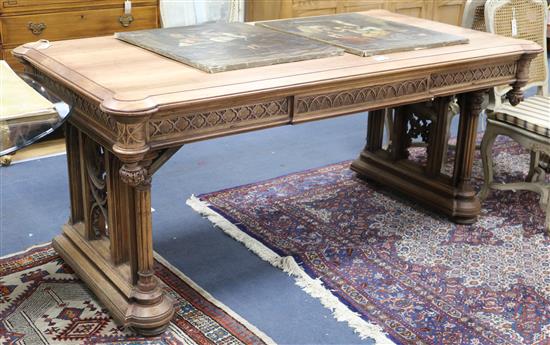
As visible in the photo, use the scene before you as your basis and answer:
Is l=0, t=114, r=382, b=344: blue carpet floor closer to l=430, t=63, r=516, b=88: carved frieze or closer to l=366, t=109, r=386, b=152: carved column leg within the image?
l=366, t=109, r=386, b=152: carved column leg

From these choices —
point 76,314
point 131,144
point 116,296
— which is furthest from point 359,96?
point 76,314

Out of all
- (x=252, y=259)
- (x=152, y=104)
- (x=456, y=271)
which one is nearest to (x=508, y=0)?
(x=456, y=271)

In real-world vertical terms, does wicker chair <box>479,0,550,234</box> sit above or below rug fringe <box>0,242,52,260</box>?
above

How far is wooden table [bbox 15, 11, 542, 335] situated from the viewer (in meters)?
2.03

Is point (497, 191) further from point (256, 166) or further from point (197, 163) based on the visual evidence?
point (197, 163)

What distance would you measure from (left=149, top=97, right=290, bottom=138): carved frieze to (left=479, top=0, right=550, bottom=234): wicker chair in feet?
4.13

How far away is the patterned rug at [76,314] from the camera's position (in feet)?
7.48

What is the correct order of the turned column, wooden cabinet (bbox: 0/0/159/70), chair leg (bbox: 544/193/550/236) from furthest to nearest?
wooden cabinet (bbox: 0/0/159/70) < chair leg (bbox: 544/193/550/236) < the turned column

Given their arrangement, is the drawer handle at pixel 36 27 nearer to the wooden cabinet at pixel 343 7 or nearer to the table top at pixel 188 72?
the table top at pixel 188 72

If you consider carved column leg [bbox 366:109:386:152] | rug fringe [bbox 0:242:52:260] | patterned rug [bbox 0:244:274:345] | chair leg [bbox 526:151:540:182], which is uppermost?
carved column leg [bbox 366:109:386:152]

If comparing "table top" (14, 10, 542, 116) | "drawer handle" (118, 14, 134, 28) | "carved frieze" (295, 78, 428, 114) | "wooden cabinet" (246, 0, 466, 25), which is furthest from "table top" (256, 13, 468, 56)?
"wooden cabinet" (246, 0, 466, 25)

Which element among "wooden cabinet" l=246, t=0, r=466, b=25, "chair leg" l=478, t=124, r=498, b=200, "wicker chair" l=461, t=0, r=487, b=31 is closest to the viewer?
"chair leg" l=478, t=124, r=498, b=200

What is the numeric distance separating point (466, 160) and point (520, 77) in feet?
1.38

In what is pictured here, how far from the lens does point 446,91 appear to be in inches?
104
